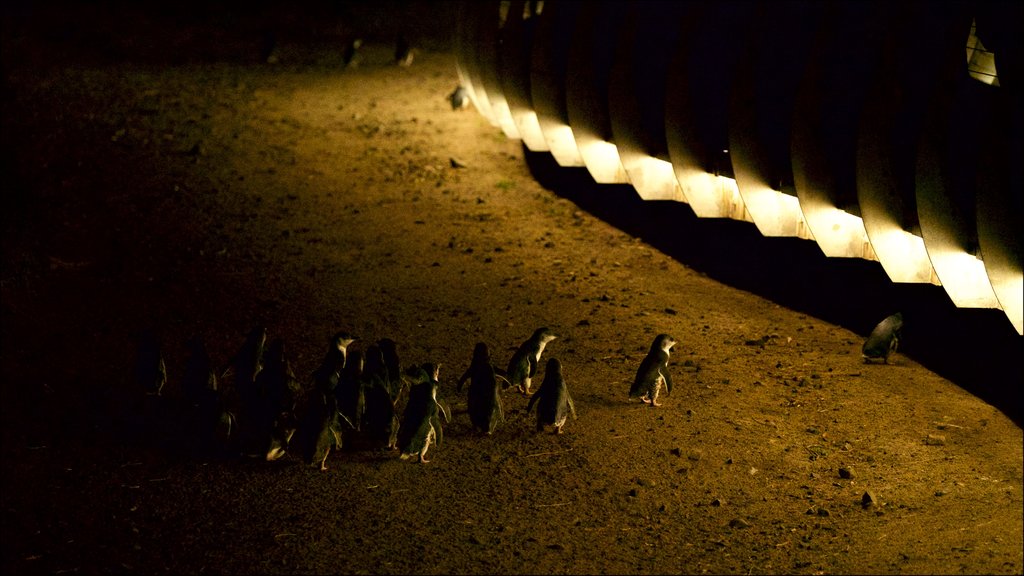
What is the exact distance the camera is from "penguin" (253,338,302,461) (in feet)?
18.6

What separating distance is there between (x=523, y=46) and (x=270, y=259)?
3471 mm

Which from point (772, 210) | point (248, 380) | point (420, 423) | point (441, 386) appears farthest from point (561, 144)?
point (420, 423)

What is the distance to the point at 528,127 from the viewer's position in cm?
1043

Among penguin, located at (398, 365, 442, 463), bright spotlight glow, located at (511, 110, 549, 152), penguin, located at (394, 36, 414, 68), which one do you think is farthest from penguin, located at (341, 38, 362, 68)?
penguin, located at (398, 365, 442, 463)

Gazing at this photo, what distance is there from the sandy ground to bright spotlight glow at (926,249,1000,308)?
713 mm

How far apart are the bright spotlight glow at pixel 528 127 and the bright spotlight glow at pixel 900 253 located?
4671mm

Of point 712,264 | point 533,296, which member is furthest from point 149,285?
point 712,264

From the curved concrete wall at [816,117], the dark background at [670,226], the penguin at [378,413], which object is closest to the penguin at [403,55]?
the dark background at [670,226]

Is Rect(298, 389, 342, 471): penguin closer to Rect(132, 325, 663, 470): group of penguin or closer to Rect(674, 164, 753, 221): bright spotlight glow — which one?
Rect(132, 325, 663, 470): group of penguin

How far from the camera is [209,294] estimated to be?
8.01 meters

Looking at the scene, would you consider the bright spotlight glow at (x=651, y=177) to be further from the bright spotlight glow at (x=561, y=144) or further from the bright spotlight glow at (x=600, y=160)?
the bright spotlight glow at (x=561, y=144)

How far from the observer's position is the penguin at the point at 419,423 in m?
5.60

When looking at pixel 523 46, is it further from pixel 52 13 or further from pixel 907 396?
pixel 52 13

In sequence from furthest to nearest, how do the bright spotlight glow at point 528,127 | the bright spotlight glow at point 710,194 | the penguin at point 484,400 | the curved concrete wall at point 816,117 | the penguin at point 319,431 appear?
1. the bright spotlight glow at point 528,127
2. the bright spotlight glow at point 710,194
3. the penguin at point 484,400
4. the penguin at point 319,431
5. the curved concrete wall at point 816,117
